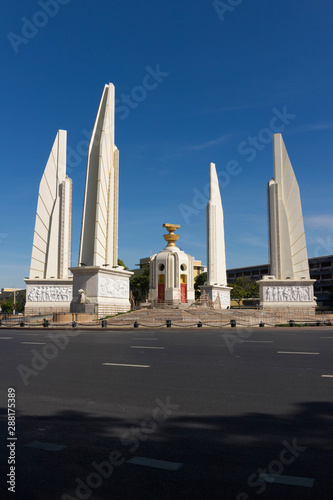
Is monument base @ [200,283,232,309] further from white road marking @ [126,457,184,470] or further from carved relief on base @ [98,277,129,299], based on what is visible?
white road marking @ [126,457,184,470]

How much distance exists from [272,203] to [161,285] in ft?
53.1

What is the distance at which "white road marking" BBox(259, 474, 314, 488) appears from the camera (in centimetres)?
282

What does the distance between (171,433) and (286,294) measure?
3282 cm

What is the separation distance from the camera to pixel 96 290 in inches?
1090

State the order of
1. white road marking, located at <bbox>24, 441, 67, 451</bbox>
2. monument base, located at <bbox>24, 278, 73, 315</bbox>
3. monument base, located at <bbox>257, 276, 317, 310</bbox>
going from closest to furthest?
white road marking, located at <bbox>24, 441, 67, 451</bbox>, monument base, located at <bbox>257, 276, 317, 310</bbox>, monument base, located at <bbox>24, 278, 73, 315</bbox>

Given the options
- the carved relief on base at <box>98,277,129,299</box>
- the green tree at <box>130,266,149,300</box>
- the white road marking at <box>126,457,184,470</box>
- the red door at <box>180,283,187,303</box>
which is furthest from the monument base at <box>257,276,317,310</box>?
the green tree at <box>130,266,149,300</box>

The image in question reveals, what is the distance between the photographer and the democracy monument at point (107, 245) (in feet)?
97.1

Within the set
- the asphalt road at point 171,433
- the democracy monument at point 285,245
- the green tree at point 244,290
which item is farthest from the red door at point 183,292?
the asphalt road at point 171,433

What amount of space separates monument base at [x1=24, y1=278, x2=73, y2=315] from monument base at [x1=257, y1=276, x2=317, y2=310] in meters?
16.1

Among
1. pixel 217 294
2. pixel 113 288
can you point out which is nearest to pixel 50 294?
pixel 113 288

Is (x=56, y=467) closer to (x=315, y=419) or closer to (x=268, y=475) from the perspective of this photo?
(x=268, y=475)

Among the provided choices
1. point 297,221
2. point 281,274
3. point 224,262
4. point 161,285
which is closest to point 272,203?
point 297,221

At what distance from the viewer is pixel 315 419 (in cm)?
429

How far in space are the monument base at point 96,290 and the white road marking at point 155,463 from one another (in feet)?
79.5
